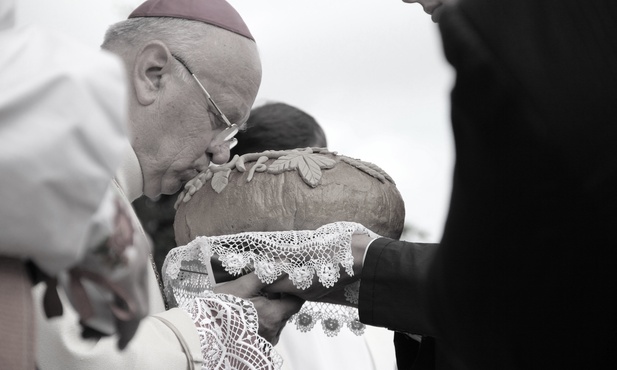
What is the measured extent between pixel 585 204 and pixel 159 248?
9059 mm

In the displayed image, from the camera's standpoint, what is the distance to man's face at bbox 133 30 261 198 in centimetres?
335

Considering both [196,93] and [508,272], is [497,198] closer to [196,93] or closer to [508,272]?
[508,272]

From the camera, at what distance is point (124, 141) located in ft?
4.62

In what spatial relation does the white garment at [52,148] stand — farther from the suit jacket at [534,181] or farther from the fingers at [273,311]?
the fingers at [273,311]

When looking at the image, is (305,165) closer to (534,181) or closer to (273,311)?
(273,311)

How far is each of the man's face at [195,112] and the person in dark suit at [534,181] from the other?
2.13 m

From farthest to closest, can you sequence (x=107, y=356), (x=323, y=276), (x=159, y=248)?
(x=159, y=248), (x=323, y=276), (x=107, y=356)

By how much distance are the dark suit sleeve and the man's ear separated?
1.12 metres

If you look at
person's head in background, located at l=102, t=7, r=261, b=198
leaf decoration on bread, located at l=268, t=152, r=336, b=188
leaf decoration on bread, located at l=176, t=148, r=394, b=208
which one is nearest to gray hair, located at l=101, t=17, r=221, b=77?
person's head in background, located at l=102, t=7, r=261, b=198

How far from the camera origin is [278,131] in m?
4.41

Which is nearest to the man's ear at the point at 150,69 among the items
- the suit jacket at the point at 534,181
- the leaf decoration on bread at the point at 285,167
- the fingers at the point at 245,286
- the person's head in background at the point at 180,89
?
the person's head in background at the point at 180,89

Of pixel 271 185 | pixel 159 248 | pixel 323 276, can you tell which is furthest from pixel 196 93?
pixel 159 248

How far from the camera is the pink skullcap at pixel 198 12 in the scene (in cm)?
371

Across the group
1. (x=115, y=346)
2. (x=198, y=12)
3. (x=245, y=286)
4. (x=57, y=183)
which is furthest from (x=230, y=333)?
(x=57, y=183)
